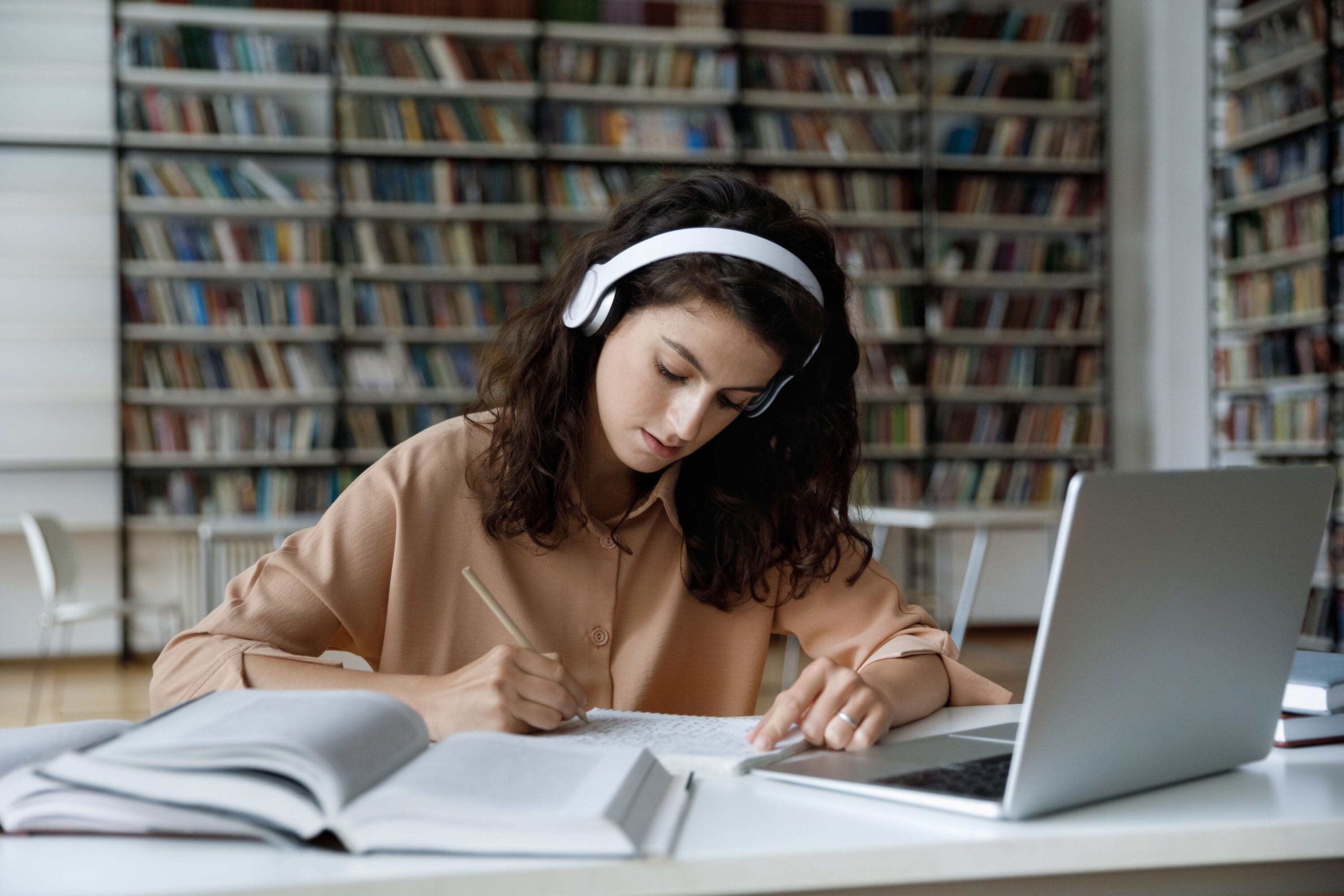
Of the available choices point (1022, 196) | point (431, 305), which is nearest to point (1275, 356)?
point (1022, 196)

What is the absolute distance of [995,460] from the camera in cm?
560

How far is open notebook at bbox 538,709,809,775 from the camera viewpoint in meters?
0.77

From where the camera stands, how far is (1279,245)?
15.8ft

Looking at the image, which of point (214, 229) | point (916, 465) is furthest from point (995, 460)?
point (214, 229)

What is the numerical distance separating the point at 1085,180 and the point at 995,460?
4.76 ft

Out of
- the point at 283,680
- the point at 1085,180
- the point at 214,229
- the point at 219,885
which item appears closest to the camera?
the point at 219,885

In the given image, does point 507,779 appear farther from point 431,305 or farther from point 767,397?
point 431,305

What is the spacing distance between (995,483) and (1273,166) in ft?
5.91

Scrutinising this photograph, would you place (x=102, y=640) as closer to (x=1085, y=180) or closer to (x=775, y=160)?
(x=775, y=160)

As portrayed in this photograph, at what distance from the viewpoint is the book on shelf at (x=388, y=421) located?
5.07m

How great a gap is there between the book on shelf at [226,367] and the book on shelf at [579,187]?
1.24 m

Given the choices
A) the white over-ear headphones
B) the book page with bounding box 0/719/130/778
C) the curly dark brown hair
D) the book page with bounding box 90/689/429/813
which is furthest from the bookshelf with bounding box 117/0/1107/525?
the book page with bounding box 90/689/429/813

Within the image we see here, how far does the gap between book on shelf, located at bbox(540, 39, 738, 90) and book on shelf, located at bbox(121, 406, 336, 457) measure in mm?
1853

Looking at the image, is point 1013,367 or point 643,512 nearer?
point 643,512
